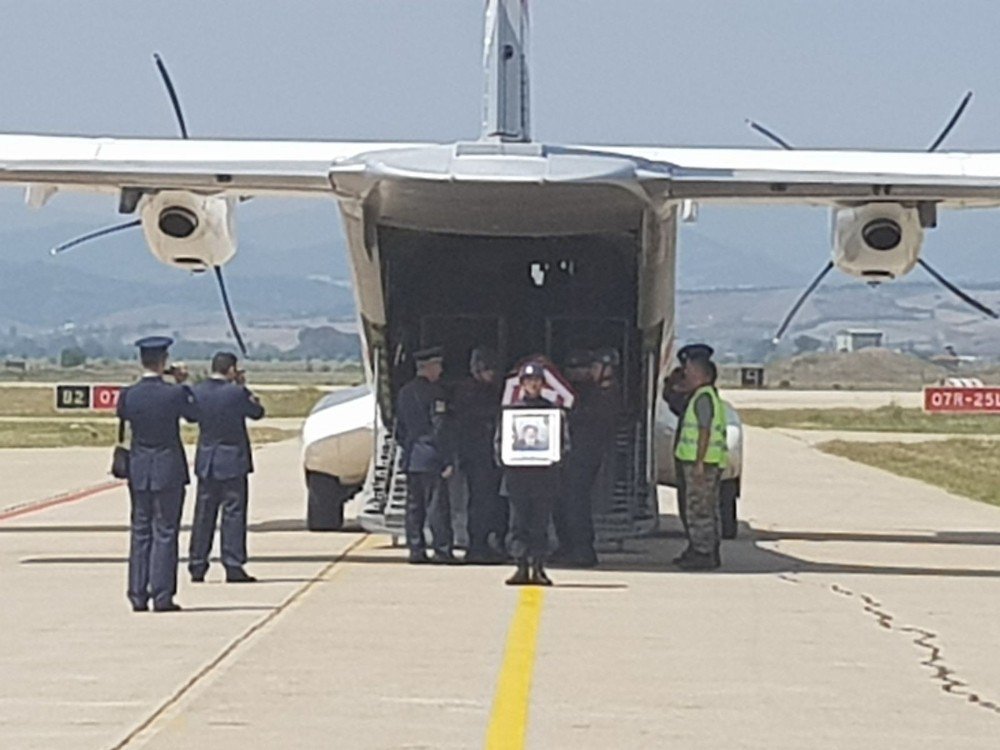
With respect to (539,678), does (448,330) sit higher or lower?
higher

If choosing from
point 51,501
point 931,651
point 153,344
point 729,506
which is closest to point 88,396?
point 51,501

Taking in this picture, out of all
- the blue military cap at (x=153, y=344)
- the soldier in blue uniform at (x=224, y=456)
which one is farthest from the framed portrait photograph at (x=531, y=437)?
the blue military cap at (x=153, y=344)

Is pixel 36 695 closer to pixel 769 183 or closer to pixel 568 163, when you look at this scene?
pixel 568 163

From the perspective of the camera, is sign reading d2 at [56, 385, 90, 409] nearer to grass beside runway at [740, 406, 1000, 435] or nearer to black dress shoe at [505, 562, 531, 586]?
grass beside runway at [740, 406, 1000, 435]

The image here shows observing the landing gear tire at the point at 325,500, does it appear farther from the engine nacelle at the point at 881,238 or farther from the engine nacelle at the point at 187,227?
the engine nacelle at the point at 881,238

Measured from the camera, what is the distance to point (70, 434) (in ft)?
172

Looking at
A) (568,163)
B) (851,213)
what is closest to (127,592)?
(568,163)

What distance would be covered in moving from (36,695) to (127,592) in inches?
169

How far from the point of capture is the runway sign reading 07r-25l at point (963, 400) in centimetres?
6325

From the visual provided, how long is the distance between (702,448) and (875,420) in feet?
163

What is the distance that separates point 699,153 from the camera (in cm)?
2167

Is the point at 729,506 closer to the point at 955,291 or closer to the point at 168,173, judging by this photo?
→ the point at 955,291

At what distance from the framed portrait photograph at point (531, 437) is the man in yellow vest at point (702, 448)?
1.39 meters

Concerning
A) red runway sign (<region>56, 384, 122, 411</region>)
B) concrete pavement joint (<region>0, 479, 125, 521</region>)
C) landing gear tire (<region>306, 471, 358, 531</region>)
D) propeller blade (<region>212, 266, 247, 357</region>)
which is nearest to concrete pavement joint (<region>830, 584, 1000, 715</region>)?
landing gear tire (<region>306, 471, 358, 531</region>)
